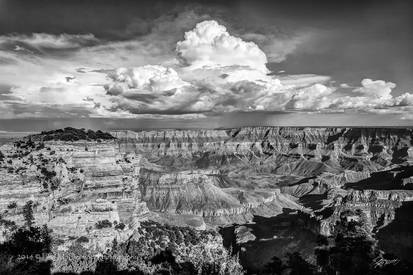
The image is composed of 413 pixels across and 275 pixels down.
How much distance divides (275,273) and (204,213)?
114 metres

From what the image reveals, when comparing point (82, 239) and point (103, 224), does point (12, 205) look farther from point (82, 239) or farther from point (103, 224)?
point (103, 224)

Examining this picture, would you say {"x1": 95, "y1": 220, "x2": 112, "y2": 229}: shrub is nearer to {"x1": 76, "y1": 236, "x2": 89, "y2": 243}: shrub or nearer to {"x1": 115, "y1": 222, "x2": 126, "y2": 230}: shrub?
{"x1": 115, "y1": 222, "x2": 126, "y2": 230}: shrub

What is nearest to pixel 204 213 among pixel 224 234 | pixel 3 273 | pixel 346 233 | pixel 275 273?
pixel 224 234

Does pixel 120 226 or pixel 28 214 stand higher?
pixel 28 214

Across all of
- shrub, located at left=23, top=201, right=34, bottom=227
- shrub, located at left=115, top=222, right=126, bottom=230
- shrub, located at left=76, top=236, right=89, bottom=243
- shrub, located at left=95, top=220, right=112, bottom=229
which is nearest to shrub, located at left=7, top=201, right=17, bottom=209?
shrub, located at left=23, top=201, right=34, bottom=227

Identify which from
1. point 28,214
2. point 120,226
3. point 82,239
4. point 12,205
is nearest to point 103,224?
point 120,226

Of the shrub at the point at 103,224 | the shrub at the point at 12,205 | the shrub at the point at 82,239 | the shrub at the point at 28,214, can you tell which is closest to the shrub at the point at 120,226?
the shrub at the point at 103,224

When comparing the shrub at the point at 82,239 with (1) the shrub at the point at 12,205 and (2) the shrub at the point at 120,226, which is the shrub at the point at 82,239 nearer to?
(2) the shrub at the point at 120,226

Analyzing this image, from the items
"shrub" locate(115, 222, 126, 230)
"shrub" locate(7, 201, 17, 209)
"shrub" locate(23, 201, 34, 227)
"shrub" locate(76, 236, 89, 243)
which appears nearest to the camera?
"shrub" locate(7, 201, 17, 209)

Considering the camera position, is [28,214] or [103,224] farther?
[103,224]

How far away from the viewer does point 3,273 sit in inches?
2173

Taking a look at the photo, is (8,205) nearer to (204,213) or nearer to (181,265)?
(181,265)

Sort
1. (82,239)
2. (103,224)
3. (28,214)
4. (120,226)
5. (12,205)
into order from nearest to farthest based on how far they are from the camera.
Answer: (12,205), (28,214), (82,239), (103,224), (120,226)

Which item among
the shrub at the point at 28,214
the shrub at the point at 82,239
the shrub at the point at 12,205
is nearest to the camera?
the shrub at the point at 12,205
